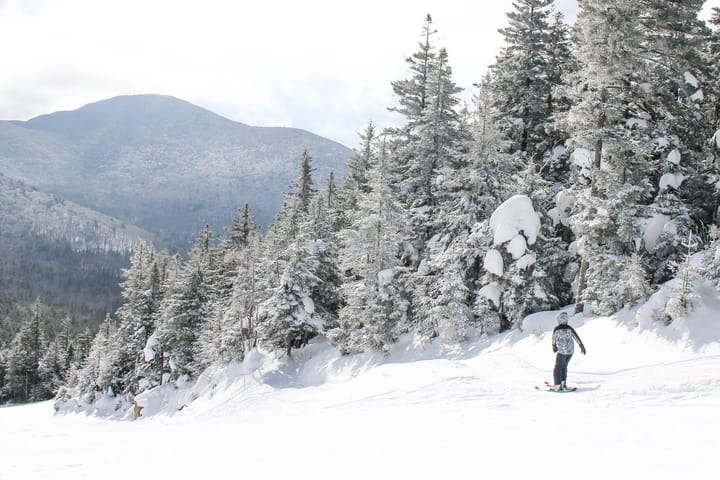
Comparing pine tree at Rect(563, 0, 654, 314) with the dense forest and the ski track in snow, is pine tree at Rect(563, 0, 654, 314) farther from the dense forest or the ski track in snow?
the ski track in snow

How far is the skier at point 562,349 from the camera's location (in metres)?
11.7

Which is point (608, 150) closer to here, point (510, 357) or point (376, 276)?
point (510, 357)

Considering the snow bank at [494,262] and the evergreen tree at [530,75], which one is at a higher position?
the evergreen tree at [530,75]

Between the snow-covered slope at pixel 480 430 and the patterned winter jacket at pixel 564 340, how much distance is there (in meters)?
1.02

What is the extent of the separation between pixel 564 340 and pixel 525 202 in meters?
10.5

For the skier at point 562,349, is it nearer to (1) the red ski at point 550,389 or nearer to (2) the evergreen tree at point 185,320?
(1) the red ski at point 550,389

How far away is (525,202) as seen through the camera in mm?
21250

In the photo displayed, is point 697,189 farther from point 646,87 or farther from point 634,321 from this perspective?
point 634,321

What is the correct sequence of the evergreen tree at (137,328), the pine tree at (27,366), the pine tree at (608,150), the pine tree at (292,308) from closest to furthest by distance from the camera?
the pine tree at (608,150) < the pine tree at (292,308) < the evergreen tree at (137,328) < the pine tree at (27,366)

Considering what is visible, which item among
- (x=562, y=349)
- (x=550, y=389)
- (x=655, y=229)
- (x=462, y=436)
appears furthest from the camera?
(x=655, y=229)

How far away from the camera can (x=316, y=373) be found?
91.6ft

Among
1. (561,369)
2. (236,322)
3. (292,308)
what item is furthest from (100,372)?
(561,369)

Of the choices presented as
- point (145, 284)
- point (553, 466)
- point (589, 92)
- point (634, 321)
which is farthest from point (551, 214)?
point (145, 284)

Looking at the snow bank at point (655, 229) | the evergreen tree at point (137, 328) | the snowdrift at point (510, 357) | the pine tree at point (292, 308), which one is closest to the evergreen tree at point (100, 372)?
the evergreen tree at point (137, 328)
